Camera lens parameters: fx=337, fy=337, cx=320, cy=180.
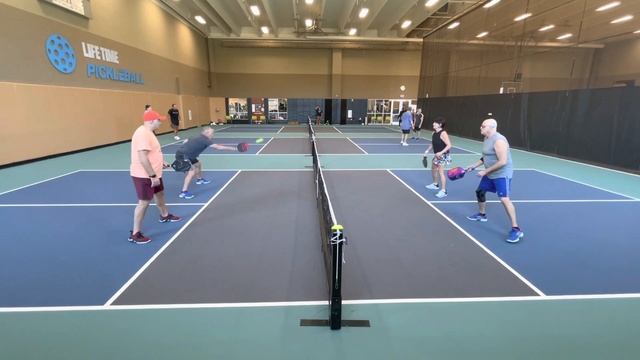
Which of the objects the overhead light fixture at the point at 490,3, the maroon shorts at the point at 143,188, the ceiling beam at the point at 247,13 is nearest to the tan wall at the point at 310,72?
the ceiling beam at the point at 247,13

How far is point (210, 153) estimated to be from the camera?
13867 millimetres

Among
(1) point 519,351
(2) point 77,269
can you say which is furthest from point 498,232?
(2) point 77,269

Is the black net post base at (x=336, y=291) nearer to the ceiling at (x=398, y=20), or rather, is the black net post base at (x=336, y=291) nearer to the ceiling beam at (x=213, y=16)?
the ceiling at (x=398, y=20)

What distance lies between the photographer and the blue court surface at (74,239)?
3777mm

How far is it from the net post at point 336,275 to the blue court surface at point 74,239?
7.96 feet

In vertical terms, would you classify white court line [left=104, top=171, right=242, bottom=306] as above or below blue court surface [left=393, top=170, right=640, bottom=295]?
below

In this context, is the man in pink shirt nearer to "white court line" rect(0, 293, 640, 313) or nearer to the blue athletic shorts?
"white court line" rect(0, 293, 640, 313)

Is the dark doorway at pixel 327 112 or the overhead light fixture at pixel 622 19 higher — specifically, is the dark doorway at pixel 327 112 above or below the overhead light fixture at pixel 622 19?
below

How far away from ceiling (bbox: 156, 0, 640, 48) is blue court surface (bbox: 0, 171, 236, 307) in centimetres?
1444

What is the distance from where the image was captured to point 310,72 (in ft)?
107

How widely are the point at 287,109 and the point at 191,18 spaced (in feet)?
39.8

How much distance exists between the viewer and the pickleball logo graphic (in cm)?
1205

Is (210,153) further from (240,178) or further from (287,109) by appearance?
(287,109)

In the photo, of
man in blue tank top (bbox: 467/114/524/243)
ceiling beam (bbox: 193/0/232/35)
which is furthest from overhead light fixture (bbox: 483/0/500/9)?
ceiling beam (bbox: 193/0/232/35)
